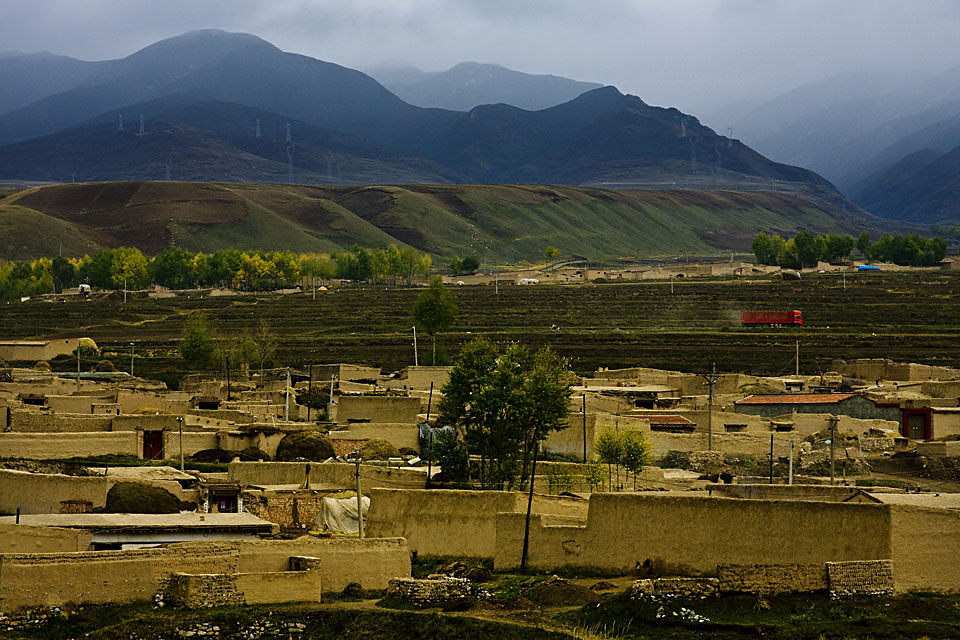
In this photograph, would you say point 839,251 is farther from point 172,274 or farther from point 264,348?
point 264,348

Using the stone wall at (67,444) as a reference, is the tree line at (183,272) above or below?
above

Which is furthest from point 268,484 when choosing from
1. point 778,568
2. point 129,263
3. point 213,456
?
point 129,263

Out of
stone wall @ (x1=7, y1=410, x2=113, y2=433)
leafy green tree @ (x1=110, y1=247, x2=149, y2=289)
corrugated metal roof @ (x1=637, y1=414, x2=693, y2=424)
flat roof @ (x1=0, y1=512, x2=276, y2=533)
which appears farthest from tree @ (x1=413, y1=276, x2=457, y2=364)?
leafy green tree @ (x1=110, y1=247, x2=149, y2=289)

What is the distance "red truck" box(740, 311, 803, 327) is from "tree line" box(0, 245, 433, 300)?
62.1m

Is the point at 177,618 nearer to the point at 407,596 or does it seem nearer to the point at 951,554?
the point at 407,596

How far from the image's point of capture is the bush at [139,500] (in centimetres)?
2838

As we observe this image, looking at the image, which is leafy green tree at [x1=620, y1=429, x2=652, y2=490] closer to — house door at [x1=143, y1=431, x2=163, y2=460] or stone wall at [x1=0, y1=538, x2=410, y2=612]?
stone wall at [x1=0, y1=538, x2=410, y2=612]

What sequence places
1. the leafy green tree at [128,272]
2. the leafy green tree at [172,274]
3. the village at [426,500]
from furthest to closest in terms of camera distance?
the leafy green tree at [172,274] → the leafy green tree at [128,272] → the village at [426,500]

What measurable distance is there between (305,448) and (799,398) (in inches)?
835

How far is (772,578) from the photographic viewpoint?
21.1 meters

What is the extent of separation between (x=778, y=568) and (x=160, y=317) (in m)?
92.9

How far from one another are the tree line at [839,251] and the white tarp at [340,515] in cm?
14164

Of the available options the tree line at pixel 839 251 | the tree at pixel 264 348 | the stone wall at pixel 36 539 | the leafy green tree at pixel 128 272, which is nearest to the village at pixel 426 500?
the stone wall at pixel 36 539

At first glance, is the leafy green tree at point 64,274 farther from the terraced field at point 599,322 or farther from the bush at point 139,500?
the bush at point 139,500
